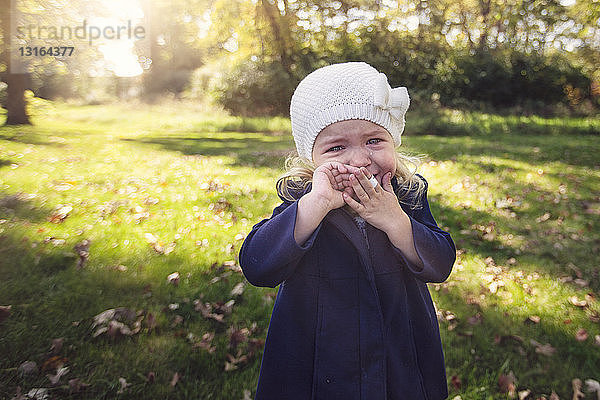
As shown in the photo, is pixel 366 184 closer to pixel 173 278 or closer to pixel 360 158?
pixel 360 158

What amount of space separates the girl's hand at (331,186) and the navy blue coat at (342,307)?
0.11 metres

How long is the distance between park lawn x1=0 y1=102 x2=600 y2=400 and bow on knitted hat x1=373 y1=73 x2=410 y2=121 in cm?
203

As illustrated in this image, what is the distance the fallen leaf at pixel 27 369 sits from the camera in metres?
2.52

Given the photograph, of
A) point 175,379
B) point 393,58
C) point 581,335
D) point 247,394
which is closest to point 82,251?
point 175,379

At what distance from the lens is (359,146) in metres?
1.67

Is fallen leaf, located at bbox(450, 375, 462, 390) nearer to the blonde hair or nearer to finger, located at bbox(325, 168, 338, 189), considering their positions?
the blonde hair

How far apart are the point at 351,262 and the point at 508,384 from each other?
199cm

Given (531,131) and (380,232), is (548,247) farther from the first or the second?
(531,131)

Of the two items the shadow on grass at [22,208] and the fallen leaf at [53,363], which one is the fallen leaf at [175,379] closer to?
the fallen leaf at [53,363]

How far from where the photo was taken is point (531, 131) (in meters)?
13.6

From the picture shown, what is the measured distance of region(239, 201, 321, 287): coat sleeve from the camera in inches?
56.7

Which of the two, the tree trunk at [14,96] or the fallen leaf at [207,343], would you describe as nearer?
the fallen leaf at [207,343]

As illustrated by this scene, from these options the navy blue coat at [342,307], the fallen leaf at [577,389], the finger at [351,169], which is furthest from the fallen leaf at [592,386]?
the finger at [351,169]

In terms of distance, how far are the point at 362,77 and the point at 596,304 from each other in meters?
3.46
